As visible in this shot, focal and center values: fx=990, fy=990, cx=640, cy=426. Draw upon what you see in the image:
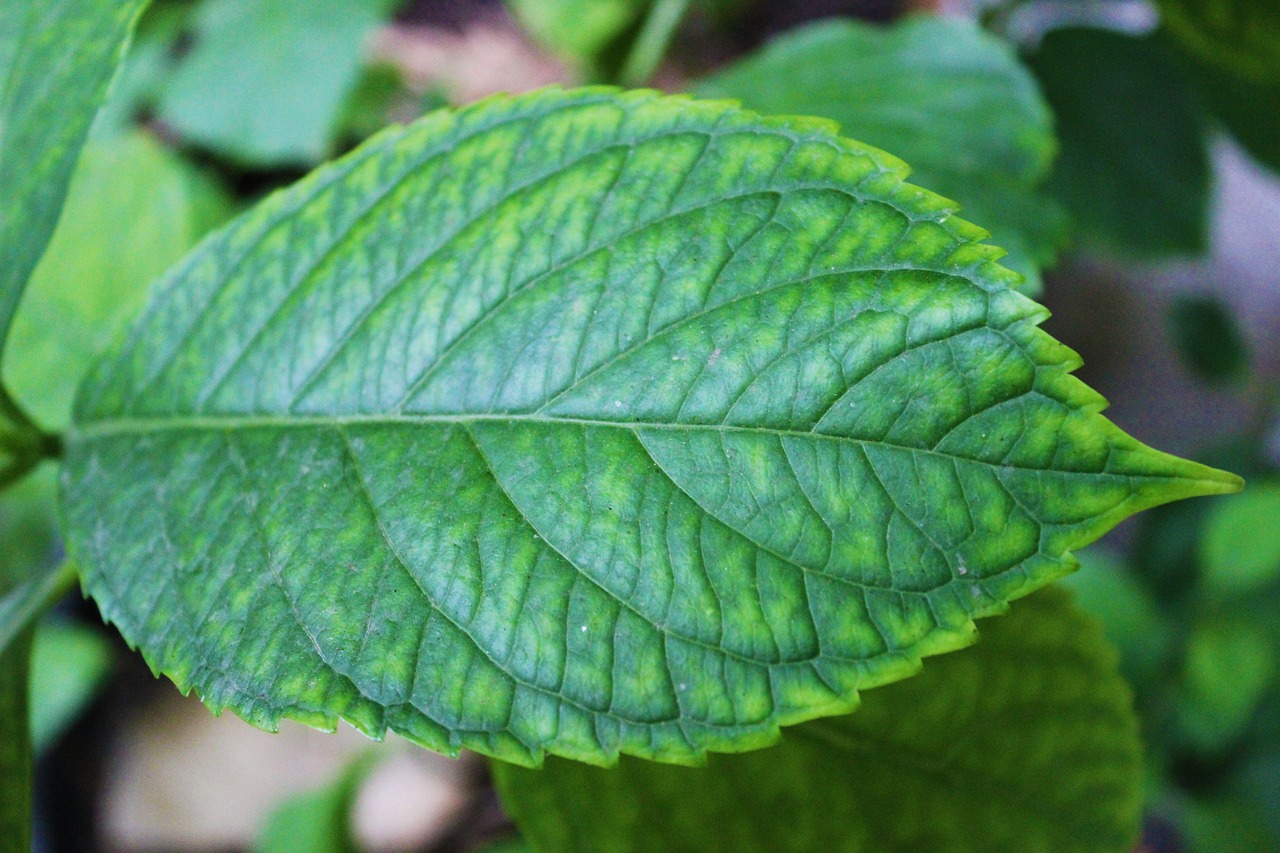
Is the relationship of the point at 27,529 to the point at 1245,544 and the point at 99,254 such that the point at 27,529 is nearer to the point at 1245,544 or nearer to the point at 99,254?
the point at 99,254

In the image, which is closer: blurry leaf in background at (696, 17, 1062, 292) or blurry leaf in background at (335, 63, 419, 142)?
blurry leaf in background at (696, 17, 1062, 292)

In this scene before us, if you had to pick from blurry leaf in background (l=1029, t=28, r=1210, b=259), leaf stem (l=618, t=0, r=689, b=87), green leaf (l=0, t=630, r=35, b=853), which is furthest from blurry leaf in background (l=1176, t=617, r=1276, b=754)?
green leaf (l=0, t=630, r=35, b=853)

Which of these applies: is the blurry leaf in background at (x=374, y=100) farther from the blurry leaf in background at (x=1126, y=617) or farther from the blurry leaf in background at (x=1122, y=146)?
A: the blurry leaf in background at (x=1126, y=617)

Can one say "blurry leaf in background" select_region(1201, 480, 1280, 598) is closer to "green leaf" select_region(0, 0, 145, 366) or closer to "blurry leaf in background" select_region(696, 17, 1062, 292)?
"blurry leaf in background" select_region(696, 17, 1062, 292)

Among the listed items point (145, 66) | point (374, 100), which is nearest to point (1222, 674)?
point (374, 100)

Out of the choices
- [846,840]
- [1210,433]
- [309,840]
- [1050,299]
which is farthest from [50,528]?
[1210,433]

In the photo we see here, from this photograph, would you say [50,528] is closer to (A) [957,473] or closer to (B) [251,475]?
(B) [251,475]

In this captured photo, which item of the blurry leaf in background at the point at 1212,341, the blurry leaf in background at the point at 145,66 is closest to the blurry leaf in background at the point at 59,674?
the blurry leaf in background at the point at 145,66
